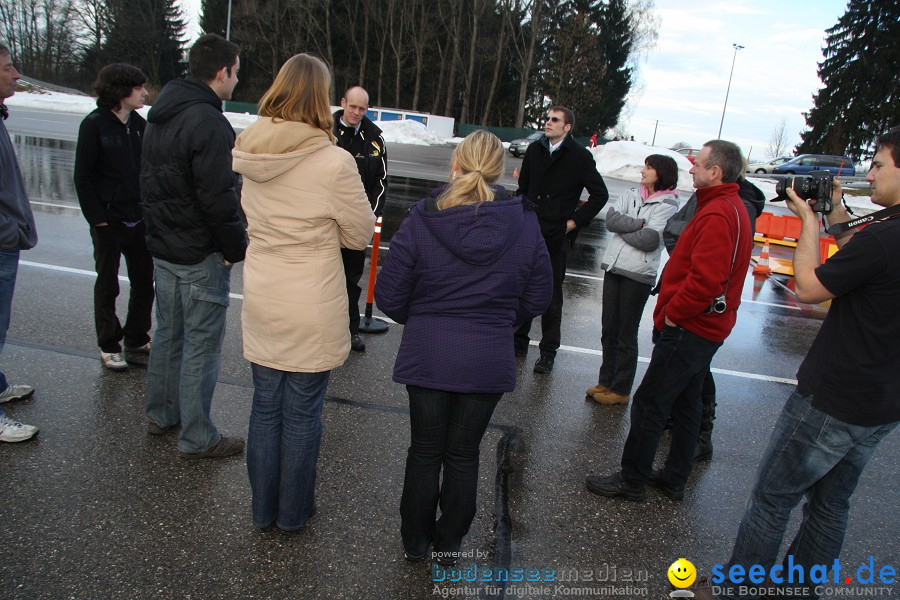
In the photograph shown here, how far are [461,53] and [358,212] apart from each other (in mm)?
57181

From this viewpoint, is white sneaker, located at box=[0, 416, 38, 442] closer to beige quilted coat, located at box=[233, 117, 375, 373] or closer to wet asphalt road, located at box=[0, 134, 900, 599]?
wet asphalt road, located at box=[0, 134, 900, 599]

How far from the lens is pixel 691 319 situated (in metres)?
3.32

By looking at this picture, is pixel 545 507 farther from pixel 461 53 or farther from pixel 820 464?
pixel 461 53

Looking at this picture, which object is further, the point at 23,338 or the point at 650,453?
the point at 23,338

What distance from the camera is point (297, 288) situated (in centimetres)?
274

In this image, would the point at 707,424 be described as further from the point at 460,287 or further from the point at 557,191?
the point at 460,287

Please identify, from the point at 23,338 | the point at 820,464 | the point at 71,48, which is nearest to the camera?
the point at 820,464

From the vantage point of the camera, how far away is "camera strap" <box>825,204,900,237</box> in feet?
7.69

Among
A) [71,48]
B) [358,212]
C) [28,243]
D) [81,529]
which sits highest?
[71,48]

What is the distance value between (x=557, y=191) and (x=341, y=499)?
311 cm

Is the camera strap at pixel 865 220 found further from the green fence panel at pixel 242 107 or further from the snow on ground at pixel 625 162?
the green fence panel at pixel 242 107

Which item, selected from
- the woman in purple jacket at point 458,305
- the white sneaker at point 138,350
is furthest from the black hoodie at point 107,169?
the woman in purple jacket at point 458,305

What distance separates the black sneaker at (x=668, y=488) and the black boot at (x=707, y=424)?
52 centimetres

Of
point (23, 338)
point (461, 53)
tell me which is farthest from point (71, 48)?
point (23, 338)
